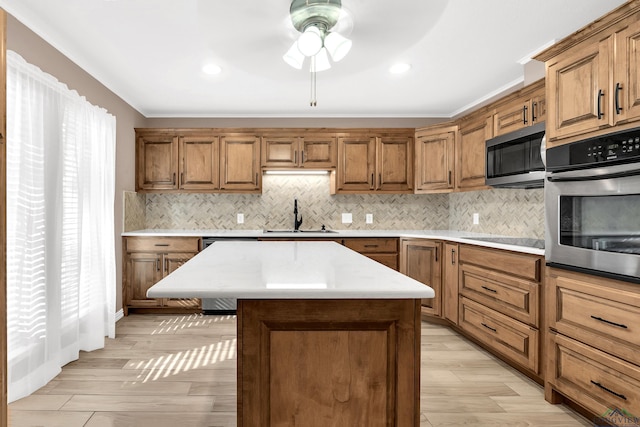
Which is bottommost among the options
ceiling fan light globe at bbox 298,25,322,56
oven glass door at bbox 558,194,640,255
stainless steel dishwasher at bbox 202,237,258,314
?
stainless steel dishwasher at bbox 202,237,258,314

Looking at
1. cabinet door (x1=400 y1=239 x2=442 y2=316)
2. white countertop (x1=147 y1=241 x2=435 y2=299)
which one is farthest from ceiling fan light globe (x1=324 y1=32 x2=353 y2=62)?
cabinet door (x1=400 y1=239 x2=442 y2=316)

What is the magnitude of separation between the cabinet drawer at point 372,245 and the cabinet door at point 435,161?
757mm

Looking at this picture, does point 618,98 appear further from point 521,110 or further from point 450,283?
point 450,283

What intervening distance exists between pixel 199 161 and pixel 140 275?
145 cm

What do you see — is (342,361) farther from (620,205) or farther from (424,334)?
(424,334)

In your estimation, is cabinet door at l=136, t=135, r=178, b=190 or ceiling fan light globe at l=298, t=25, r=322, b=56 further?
cabinet door at l=136, t=135, r=178, b=190

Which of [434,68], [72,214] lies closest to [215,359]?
[72,214]

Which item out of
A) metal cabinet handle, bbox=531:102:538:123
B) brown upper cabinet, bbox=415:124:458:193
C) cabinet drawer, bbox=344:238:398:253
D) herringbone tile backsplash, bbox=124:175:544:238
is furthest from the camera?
herringbone tile backsplash, bbox=124:175:544:238

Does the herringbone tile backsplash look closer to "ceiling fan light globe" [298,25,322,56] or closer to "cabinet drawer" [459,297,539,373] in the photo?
"cabinet drawer" [459,297,539,373]

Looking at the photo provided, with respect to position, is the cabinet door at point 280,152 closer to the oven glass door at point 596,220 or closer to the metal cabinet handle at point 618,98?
the oven glass door at point 596,220

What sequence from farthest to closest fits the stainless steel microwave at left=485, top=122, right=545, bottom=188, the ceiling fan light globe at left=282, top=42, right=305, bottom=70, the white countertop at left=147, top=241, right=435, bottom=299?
the stainless steel microwave at left=485, top=122, right=545, bottom=188 < the ceiling fan light globe at left=282, top=42, right=305, bottom=70 < the white countertop at left=147, top=241, right=435, bottom=299

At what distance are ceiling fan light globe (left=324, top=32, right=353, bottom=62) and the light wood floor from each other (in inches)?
76.8

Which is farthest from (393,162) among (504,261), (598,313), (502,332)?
(598,313)

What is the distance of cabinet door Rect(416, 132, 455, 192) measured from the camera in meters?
3.88
